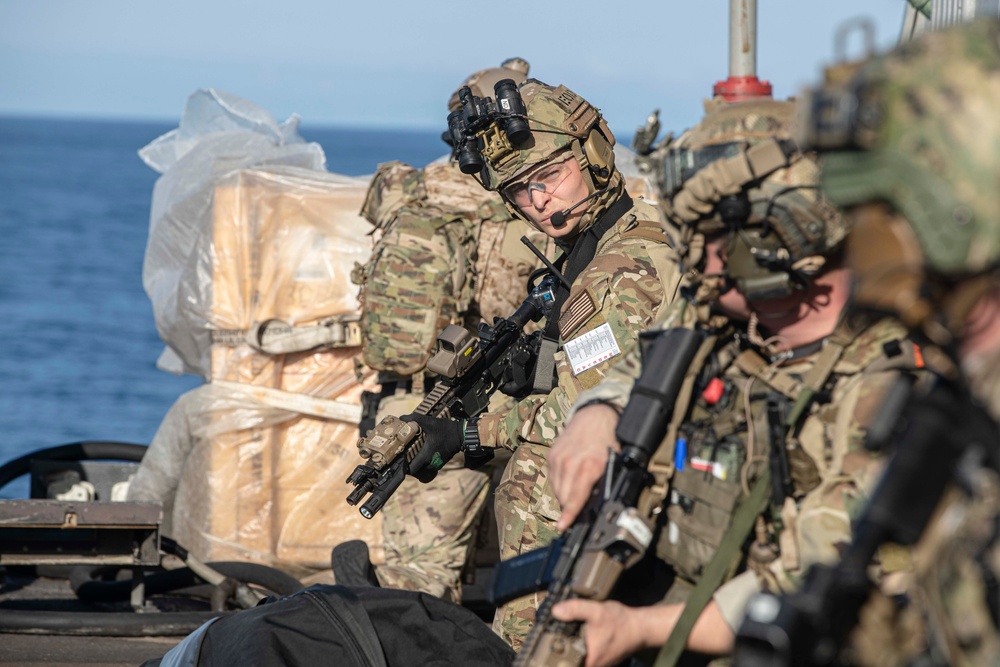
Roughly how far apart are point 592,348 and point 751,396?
3.40 feet

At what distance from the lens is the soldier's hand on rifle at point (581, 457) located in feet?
8.73

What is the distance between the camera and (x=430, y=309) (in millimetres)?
5527

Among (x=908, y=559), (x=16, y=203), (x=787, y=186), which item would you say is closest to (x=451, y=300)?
(x=787, y=186)

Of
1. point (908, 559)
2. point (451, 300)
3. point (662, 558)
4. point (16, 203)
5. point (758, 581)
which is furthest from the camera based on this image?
point (16, 203)

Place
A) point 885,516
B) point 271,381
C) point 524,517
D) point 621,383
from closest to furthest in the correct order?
point 885,516, point 621,383, point 524,517, point 271,381

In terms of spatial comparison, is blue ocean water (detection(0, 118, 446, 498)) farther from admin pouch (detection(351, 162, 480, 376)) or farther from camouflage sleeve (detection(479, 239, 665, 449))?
camouflage sleeve (detection(479, 239, 665, 449))

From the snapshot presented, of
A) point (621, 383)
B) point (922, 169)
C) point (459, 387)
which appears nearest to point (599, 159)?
point (459, 387)

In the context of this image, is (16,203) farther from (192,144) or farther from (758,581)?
(758,581)

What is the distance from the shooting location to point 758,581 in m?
2.49

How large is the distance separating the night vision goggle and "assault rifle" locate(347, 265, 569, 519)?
0.42m

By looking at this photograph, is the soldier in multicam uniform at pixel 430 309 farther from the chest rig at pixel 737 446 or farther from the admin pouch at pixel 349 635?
the chest rig at pixel 737 446

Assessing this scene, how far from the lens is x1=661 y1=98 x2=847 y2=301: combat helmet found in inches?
99.4

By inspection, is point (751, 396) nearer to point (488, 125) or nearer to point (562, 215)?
point (562, 215)

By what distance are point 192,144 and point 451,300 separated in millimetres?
2519
